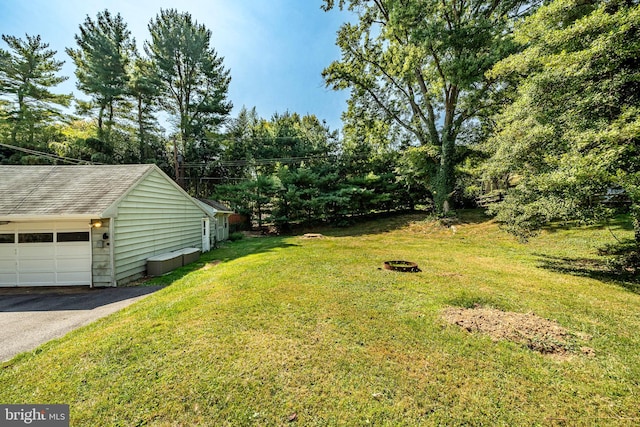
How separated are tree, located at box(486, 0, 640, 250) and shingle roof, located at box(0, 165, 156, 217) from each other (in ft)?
38.9

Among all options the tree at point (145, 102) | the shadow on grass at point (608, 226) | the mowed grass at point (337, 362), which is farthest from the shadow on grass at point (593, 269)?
the tree at point (145, 102)

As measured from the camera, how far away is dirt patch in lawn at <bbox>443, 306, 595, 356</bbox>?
3250mm

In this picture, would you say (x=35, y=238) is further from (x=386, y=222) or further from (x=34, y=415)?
(x=386, y=222)

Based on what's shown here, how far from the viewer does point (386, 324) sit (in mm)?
3844

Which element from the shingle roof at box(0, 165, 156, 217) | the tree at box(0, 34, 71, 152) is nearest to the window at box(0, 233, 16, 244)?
the shingle roof at box(0, 165, 156, 217)

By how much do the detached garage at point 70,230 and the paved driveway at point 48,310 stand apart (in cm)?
48

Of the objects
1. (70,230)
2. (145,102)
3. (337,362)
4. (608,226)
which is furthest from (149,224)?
(145,102)

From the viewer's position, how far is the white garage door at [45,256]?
6.69 meters

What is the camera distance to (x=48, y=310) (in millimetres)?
Answer: 5129

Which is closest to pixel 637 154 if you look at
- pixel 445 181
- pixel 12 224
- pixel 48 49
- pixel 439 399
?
pixel 439 399

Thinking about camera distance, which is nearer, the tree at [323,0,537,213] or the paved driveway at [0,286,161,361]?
the paved driveway at [0,286,161,361]

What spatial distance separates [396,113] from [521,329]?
17963 millimetres

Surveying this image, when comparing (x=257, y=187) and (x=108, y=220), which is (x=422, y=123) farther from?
(x=108, y=220)

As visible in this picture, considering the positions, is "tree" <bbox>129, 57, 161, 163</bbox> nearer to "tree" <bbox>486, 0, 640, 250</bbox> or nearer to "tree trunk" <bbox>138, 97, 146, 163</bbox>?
"tree trunk" <bbox>138, 97, 146, 163</bbox>
